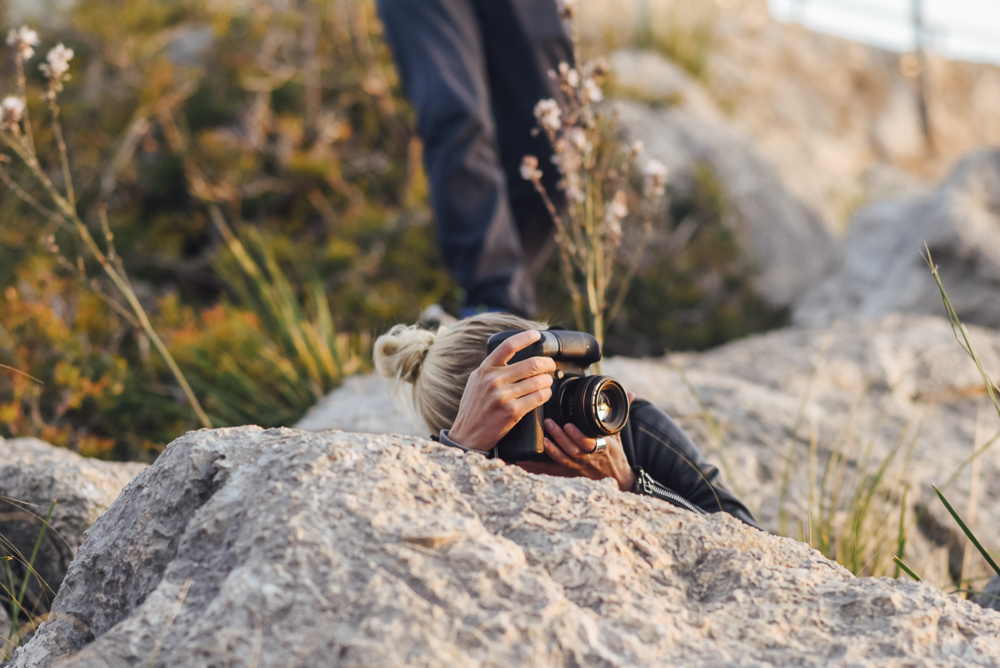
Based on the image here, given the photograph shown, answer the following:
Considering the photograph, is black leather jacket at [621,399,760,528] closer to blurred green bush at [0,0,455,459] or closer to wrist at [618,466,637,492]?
wrist at [618,466,637,492]

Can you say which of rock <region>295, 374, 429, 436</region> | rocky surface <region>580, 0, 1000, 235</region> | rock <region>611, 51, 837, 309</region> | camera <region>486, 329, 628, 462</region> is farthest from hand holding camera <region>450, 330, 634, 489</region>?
rocky surface <region>580, 0, 1000, 235</region>

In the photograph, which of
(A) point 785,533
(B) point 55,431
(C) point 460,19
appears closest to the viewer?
(A) point 785,533

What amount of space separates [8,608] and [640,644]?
1.40 meters

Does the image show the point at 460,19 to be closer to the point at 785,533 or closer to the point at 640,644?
the point at 785,533

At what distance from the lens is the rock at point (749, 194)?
4.74 m

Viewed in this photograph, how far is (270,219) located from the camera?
397 centimetres

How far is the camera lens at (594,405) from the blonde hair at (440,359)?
0.79 ft

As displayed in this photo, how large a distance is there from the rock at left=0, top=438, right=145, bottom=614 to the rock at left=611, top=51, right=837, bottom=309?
3.33m

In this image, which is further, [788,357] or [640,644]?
[788,357]

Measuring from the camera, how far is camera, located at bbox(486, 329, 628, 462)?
52.8 inches

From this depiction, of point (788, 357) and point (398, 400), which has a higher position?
point (398, 400)

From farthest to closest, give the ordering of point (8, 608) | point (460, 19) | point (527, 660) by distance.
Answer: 1. point (460, 19)
2. point (8, 608)
3. point (527, 660)

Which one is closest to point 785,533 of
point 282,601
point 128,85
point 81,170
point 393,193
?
point 282,601

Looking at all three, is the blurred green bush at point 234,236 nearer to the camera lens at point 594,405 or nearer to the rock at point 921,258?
the rock at point 921,258
